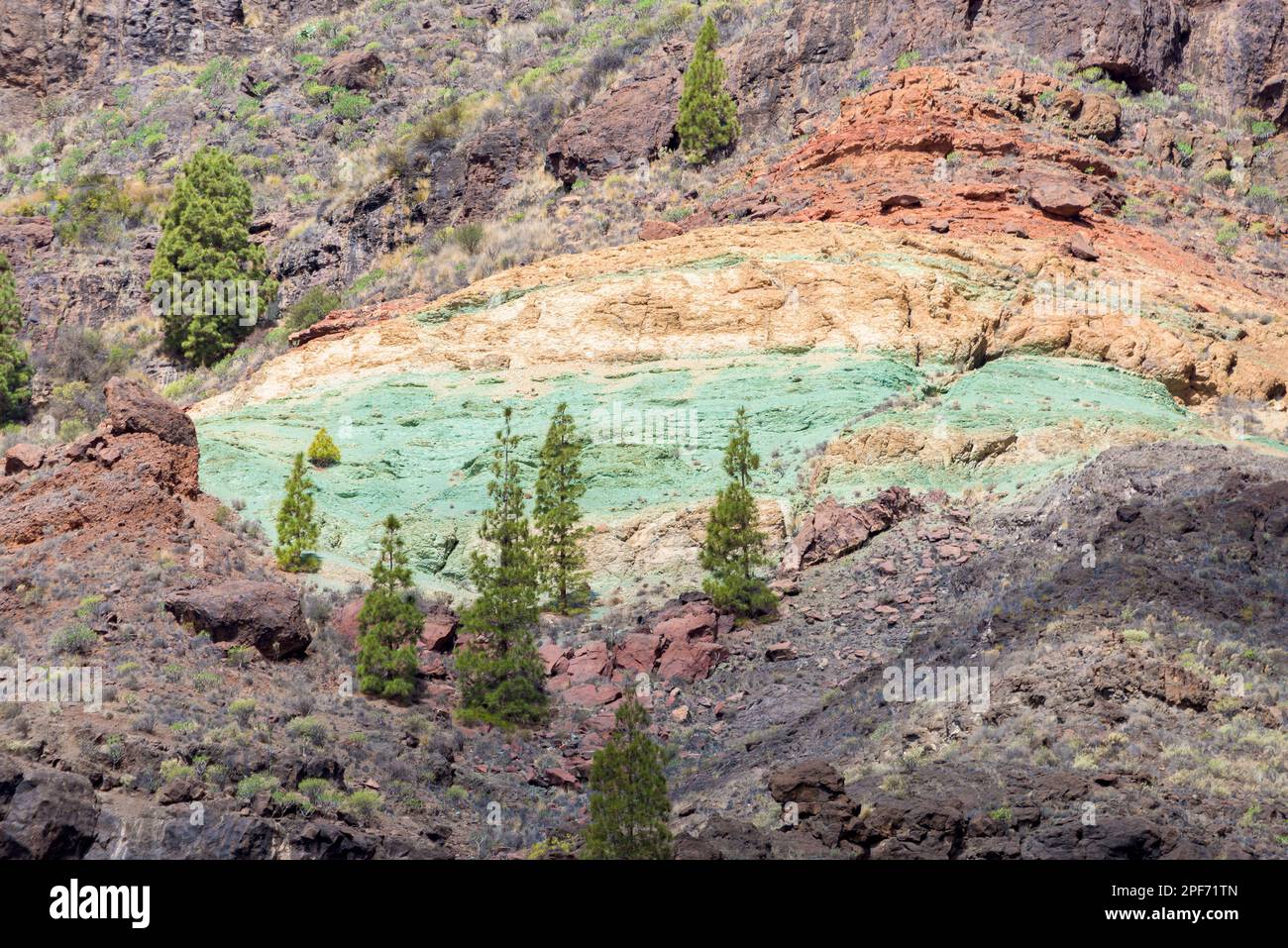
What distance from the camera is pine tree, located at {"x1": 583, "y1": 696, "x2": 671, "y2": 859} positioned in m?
17.4

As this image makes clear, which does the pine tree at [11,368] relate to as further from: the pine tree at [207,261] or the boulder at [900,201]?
the boulder at [900,201]

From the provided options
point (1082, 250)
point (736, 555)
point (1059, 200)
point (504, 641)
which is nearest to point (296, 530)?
point (504, 641)

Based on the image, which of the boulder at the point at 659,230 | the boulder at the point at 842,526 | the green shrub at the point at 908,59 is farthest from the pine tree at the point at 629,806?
the green shrub at the point at 908,59

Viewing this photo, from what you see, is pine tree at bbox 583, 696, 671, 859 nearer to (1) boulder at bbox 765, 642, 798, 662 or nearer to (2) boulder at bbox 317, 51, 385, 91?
(1) boulder at bbox 765, 642, 798, 662

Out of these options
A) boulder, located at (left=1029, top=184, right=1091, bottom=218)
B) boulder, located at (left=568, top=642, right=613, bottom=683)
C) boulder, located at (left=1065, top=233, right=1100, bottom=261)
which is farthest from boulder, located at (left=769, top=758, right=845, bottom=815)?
boulder, located at (left=1029, top=184, right=1091, bottom=218)

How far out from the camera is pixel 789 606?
2795 cm

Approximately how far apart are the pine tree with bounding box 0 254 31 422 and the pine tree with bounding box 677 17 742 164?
26.1m

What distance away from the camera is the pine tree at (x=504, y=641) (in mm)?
25016

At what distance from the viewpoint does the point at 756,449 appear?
1299 inches

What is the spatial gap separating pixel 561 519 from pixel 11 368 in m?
30.9

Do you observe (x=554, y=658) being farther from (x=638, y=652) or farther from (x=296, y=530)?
(x=296, y=530)

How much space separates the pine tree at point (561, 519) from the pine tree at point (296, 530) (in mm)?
4914
